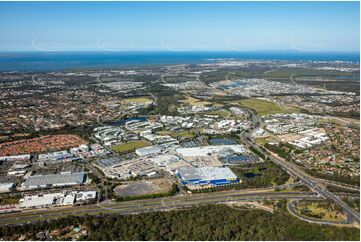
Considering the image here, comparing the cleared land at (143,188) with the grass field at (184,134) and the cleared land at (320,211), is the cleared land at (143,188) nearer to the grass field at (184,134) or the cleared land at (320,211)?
the cleared land at (320,211)

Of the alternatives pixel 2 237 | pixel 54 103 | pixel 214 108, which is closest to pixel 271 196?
pixel 2 237

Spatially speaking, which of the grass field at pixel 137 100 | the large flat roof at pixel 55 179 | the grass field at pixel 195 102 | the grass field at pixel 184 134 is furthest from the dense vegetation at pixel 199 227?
the grass field at pixel 137 100

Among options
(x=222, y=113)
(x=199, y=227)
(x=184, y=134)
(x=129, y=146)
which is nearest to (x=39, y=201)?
(x=199, y=227)

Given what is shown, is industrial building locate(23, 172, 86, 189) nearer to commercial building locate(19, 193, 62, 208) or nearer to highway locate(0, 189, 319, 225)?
commercial building locate(19, 193, 62, 208)

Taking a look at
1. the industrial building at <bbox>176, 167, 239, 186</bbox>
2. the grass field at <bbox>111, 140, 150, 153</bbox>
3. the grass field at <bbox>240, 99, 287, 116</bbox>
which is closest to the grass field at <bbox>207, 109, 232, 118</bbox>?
the grass field at <bbox>240, 99, 287, 116</bbox>

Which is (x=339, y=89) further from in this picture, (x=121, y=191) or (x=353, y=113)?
(x=121, y=191)
